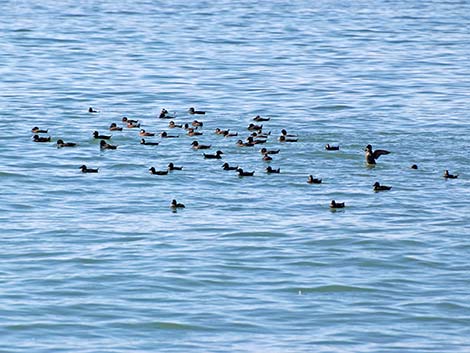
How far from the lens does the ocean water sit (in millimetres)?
26250

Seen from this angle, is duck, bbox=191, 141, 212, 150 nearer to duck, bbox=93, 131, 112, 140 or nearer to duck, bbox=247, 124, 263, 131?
duck, bbox=247, 124, 263, 131

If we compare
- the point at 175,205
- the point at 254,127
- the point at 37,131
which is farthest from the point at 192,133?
the point at 175,205

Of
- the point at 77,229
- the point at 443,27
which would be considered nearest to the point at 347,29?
the point at 443,27

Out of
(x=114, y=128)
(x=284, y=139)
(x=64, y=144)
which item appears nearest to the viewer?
(x=284, y=139)

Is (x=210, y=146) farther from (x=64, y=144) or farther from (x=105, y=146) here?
(x=64, y=144)

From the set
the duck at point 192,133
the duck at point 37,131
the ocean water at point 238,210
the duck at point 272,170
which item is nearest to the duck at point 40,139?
the ocean water at point 238,210

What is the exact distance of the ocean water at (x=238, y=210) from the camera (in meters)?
26.2

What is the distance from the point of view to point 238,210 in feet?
111

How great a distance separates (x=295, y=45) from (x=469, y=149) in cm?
2591

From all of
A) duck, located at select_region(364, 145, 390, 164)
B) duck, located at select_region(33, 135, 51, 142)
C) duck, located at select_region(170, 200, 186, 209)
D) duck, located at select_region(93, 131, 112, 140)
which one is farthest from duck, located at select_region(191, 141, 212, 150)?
→ duck, located at select_region(170, 200, 186, 209)

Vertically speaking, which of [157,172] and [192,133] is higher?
[192,133]

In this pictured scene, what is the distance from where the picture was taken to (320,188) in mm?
35719

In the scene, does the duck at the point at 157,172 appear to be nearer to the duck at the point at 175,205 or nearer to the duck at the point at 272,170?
the duck at the point at 272,170

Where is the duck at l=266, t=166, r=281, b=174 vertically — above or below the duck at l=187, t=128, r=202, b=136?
below
